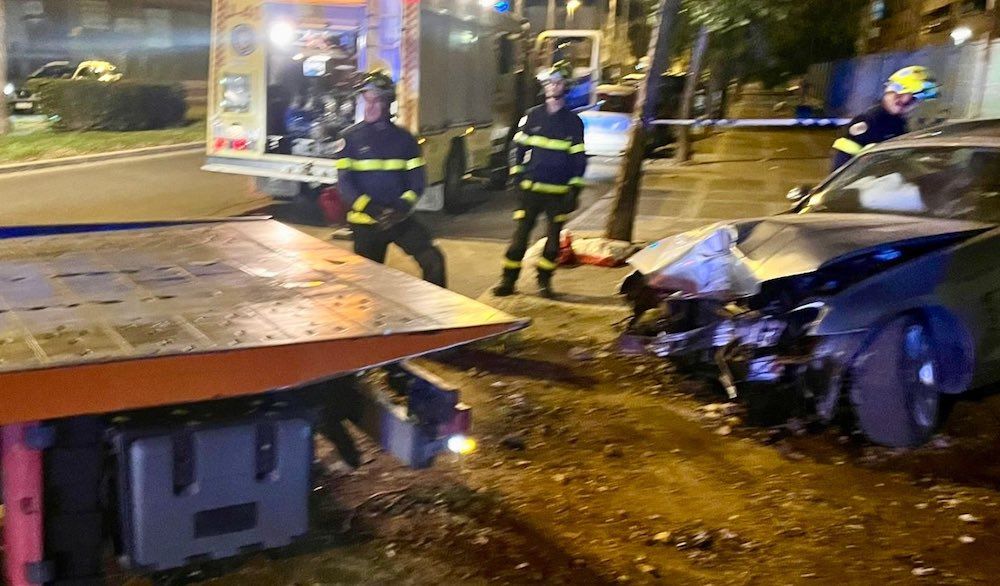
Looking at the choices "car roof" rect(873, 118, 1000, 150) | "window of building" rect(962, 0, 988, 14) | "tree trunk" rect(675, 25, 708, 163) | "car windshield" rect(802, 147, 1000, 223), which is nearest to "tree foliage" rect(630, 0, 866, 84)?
"tree trunk" rect(675, 25, 708, 163)

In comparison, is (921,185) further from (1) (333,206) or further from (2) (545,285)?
(1) (333,206)

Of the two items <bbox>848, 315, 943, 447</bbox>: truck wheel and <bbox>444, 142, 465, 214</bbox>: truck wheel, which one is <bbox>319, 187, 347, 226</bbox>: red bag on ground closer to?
<bbox>444, 142, 465, 214</bbox>: truck wheel

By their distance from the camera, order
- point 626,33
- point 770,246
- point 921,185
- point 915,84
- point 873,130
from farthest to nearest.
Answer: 1. point 626,33
2. point 873,130
3. point 915,84
4. point 921,185
5. point 770,246

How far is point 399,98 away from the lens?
1027cm

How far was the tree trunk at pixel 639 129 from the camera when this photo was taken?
9227 millimetres

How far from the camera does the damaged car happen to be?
4.55 m

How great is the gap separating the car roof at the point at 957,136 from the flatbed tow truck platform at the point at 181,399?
11.7ft

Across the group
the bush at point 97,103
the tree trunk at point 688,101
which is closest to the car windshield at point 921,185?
the tree trunk at point 688,101

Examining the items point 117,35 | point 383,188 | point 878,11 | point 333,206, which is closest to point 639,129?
point 333,206

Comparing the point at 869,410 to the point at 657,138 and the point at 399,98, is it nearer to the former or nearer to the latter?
the point at 399,98

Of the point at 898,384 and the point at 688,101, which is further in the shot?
the point at 688,101

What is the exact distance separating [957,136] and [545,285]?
325 centimetres

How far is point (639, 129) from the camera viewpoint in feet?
30.4

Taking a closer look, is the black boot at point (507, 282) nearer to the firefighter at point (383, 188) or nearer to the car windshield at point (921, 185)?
the firefighter at point (383, 188)
